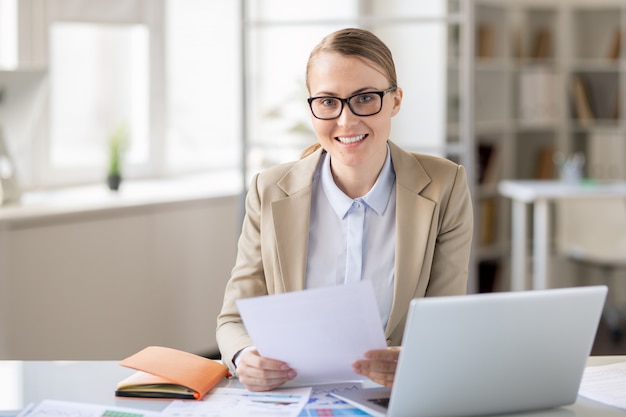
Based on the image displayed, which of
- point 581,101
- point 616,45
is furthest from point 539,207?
point 616,45

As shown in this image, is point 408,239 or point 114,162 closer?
point 408,239

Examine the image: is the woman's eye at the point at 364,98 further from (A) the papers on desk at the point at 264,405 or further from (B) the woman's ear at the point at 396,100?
(A) the papers on desk at the point at 264,405

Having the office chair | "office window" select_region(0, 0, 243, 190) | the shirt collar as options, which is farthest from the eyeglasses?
the office chair

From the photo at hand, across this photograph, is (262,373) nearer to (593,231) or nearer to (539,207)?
(539,207)

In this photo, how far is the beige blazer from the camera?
2.03 meters

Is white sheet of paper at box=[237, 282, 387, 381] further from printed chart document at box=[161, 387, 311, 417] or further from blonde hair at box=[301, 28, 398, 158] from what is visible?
blonde hair at box=[301, 28, 398, 158]

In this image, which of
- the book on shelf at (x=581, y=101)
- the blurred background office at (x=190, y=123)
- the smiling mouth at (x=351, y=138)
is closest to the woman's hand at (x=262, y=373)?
the smiling mouth at (x=351, y=138)

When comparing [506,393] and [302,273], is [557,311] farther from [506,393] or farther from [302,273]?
[302,273]

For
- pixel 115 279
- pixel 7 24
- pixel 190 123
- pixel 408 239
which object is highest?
pixel 7 24

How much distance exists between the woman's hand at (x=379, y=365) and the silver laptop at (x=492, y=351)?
0.07 meters

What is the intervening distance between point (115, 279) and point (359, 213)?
2.36 meters

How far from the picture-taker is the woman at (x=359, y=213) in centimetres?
196

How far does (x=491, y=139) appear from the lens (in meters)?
6.19

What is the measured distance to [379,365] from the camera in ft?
5.42
